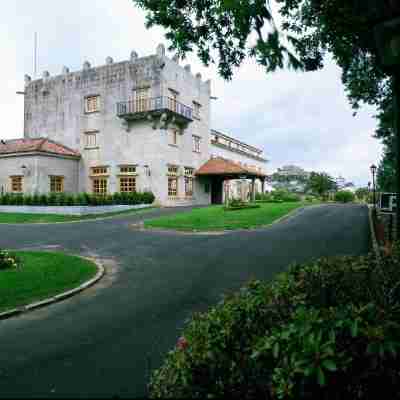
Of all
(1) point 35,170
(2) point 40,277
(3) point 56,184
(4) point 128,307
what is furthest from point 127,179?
(4) point 128,307

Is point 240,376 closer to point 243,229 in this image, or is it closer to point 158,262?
point 158,262

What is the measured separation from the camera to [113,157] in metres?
30.3

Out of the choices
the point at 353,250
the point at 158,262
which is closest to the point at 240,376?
the point at 158,262

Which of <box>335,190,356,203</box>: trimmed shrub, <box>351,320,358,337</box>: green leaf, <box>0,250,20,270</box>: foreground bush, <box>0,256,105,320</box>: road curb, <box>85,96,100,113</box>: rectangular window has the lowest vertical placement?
<box>0,256,105,320</box>: road curb

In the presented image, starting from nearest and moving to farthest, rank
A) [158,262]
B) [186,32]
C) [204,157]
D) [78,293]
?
1. [78,293]
2. [186,32]
3. [158,262]
4. [204,157]

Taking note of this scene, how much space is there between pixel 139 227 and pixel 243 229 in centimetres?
589

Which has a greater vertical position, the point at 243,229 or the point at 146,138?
the point at 146,138

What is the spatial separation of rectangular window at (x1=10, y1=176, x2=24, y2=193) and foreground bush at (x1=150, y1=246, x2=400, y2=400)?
Answer: 1189 inches

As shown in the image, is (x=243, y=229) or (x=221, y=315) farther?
(x=243, y=229)

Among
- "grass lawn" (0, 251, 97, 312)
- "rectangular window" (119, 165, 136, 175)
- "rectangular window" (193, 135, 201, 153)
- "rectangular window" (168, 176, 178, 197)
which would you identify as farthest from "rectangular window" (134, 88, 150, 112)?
"grass lawn" (0, 251, 97, 312)

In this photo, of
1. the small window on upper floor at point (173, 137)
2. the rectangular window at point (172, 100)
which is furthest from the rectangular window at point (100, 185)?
the rectangular window at point (172, 100)

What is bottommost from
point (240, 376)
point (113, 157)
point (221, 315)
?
point (240, 376)

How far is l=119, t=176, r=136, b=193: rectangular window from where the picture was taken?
29666 mm

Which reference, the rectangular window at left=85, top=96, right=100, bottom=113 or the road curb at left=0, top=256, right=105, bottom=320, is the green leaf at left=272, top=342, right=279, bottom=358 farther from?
the rectangular window at left=85, top=96, right=100, bottom=113
